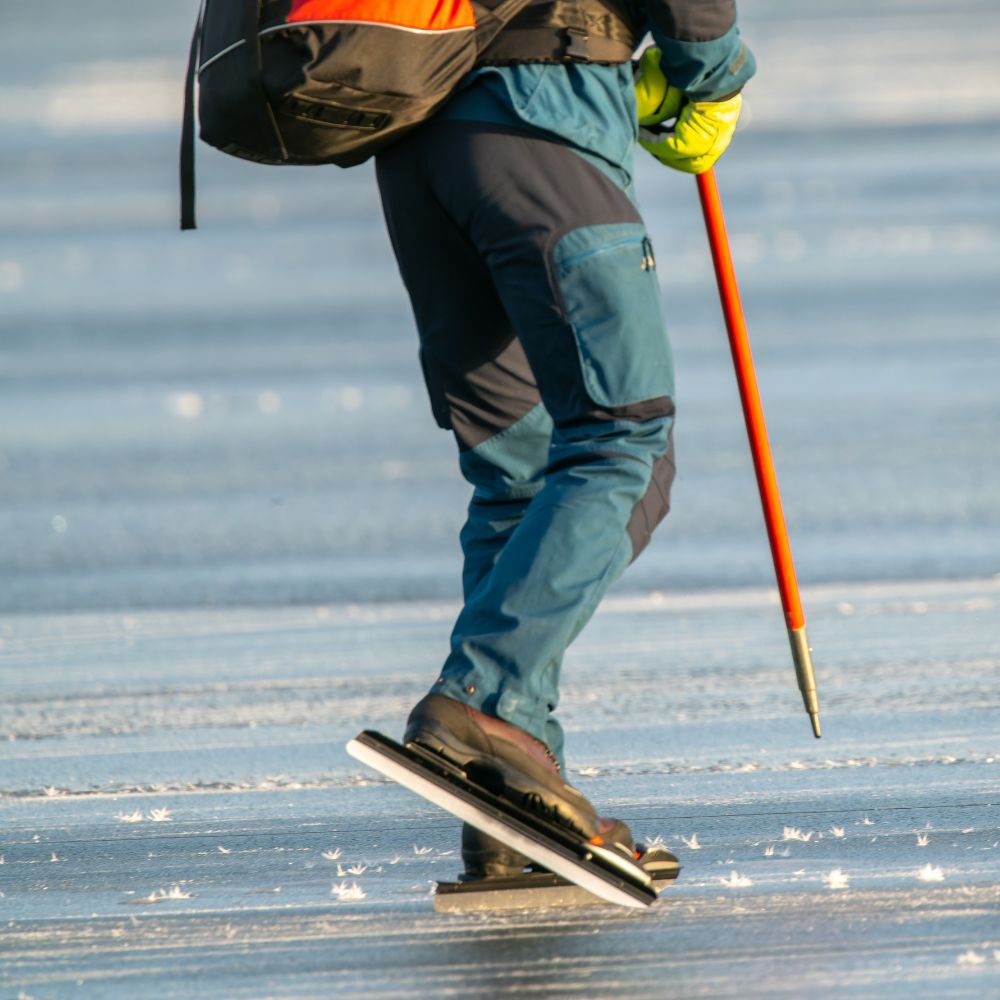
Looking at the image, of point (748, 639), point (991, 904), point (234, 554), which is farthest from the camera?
point (234, 554)

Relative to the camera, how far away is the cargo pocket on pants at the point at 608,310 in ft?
11.5

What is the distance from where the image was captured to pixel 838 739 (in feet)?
16.4

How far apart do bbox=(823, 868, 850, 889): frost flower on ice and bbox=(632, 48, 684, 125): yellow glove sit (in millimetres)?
1313

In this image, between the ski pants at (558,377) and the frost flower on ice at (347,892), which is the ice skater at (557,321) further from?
the frost flower on ice at (347,892)

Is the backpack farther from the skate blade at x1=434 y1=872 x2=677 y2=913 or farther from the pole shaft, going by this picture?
the skate blade at x1=434 y1=872 x2=677 y2=913

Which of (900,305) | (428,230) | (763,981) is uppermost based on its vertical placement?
(428,230)

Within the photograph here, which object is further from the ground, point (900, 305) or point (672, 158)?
point (672, 158)

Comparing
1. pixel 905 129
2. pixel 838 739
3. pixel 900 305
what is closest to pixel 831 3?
pixel 905 129

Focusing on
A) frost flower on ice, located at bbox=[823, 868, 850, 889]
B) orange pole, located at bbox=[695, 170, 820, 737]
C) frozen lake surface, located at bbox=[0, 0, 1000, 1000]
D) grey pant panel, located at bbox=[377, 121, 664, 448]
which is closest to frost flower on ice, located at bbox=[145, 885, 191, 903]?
frozen lake surface, located at bbox=[0, 0, 1000, 1000]

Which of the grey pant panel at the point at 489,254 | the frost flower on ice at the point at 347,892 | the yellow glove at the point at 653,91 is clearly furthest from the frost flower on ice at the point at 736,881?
the yellow glove at the point at 653,91

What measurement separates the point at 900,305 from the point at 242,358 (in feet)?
14.2

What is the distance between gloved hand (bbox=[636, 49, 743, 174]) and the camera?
3.87 m

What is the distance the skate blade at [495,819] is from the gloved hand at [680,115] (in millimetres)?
1175

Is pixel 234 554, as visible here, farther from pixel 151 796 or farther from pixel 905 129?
pixel 905 129
